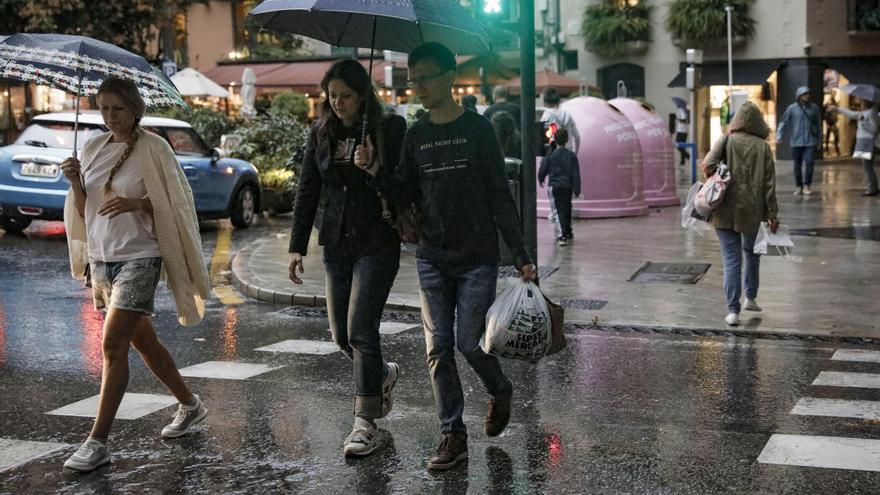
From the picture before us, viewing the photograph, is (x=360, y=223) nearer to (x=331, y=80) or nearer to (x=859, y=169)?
(x=331, y=80)

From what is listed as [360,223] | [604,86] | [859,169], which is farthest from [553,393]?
[604,86]

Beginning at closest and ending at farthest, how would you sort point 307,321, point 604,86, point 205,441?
1. point 205,441
2. point 307,321
3. point 604,86

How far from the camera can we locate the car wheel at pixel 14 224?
56.7 ft

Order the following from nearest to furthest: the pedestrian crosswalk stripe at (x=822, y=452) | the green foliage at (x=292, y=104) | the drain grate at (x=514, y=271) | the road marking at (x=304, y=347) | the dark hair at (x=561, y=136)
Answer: the pedestrian crosswalk stripe at (x=822, y=452)
the road marking at (x=304, y=347)
the drain grate at (x=514, y=271)
the dark hair at (x=561, y=136)
the green foliage at (x=292, y=104)

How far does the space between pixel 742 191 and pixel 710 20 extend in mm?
31293

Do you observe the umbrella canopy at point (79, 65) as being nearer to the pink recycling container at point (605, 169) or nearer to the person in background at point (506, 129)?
the person in background at point (506, 129)

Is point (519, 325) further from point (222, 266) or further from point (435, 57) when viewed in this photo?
point (222, 266)

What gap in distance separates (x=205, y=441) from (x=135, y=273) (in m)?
0.96

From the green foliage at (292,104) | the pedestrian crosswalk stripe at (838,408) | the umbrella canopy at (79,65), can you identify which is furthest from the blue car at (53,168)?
the green foliage at (292,104)

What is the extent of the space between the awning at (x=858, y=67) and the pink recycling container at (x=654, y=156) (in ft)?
62.9

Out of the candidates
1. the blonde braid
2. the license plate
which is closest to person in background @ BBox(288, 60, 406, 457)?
the blonde braid

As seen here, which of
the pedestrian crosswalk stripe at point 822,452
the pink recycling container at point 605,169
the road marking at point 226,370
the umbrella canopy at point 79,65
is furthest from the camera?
the pink recycling container at point 605,169

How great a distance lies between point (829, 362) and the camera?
28.7 ft

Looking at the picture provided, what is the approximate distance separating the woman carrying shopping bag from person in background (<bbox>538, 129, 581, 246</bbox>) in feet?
18.1
